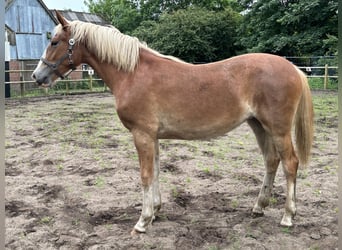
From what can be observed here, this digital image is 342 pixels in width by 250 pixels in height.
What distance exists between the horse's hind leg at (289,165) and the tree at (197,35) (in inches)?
693

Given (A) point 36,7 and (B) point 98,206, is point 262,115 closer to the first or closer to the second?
(B) point 98,206

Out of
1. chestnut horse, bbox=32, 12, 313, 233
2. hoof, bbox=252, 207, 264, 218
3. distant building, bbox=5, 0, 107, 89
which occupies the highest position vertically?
distant building, bbox=5, 0, 107, 89

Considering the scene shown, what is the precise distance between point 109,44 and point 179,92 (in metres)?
0.72

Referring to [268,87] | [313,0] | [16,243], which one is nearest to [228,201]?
[268,87]

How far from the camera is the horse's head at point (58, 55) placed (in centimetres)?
294

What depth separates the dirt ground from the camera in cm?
273

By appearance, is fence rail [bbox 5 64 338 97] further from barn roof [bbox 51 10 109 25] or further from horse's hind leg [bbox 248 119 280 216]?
horse's hind leg [bbox 248 119 280 216]

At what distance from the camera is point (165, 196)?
3.63 meters

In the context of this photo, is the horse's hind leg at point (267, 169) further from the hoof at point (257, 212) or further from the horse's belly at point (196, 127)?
the horse's belly at point (196, 127)

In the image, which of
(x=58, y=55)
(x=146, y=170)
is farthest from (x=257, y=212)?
(x=58, y=55)

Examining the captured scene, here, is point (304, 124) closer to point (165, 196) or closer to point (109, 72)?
point (165, 196)

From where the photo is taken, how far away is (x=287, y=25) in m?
17.7

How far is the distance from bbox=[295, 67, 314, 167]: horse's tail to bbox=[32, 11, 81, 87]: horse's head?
6.31 ft

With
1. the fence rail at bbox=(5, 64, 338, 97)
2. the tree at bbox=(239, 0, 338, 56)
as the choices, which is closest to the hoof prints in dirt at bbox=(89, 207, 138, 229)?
the fence rail at bbox=(5, 64, 338, 97)
